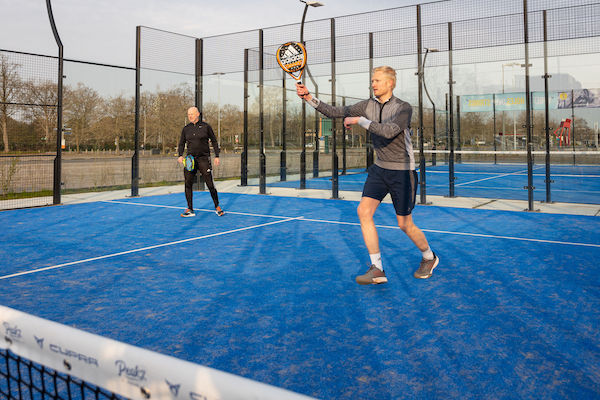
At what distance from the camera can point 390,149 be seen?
5.05 metres

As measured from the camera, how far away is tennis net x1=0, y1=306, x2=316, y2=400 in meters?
1.49

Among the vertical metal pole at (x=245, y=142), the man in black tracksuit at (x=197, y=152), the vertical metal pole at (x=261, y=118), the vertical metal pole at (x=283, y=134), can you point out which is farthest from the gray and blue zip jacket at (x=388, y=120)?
the vertical metal pole at (x=245, y=142)

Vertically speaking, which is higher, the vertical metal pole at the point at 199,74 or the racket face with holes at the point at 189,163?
the vertical metal pole at the point at 199,74

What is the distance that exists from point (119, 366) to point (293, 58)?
16.9 ft

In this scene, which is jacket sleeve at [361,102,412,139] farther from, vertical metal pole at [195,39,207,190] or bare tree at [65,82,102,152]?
vertical metal pole at [195,39,207,190]

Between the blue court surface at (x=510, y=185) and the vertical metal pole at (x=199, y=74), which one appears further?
the vertical metal pole at (x=199, y=74)

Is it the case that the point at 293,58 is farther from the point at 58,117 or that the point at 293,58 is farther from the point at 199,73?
the point at 199,73

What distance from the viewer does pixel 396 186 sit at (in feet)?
16.5

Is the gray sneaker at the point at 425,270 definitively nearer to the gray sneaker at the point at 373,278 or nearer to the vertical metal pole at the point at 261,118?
the gray sneaker at the point at 373,278

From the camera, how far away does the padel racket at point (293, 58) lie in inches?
241

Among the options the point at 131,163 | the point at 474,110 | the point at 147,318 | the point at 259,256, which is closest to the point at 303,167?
the point at 131,163

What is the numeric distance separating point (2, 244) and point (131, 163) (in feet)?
20.6

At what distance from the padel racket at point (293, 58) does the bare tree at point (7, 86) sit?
21.6ft

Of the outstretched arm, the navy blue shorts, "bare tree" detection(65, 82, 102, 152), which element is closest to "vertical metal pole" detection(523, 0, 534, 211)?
the navy blue shorts
